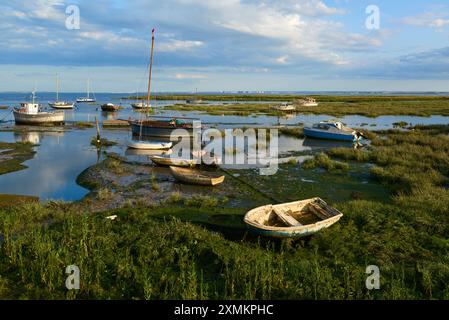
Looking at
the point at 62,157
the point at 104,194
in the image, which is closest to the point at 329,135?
the point at 62,157

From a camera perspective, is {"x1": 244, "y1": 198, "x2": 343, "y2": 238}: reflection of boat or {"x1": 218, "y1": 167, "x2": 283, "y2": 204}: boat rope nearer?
{"x1": 244, "y1": 198, "x2": 343, "y2": 238}: reflection of boat

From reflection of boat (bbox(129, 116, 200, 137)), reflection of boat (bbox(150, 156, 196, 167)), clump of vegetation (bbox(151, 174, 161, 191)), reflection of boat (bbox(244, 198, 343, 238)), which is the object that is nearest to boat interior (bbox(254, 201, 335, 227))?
reflection of boat (bbox(244, 198, 343, 238))

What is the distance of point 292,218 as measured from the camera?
12492 mm

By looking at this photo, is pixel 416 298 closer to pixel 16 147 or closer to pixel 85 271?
pixel 85 271

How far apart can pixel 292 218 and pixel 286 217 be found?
0.27 meters

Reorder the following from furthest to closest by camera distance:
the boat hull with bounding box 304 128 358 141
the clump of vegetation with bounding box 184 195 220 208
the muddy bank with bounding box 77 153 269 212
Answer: the boat hull with bounding box 304 128 358 141
the muddy bank with bounding box 77 153 269 212
the clump of vegetation with bounding box 184 195 220 208

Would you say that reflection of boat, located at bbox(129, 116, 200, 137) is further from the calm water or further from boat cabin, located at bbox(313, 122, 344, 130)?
boat cabin, located at bbox(313, 122, 344, 130)

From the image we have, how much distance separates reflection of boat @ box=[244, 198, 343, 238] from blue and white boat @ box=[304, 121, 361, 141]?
971 inches

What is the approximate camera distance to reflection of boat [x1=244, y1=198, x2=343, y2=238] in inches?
429

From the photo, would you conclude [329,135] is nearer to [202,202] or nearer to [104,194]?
[202,202]

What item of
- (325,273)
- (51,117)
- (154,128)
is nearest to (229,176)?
(325,273)

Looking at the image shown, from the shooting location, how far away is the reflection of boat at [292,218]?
10.9 m

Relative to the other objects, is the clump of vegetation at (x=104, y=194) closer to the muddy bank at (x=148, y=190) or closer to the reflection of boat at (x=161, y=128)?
the muddy bank at (x=148, y=190)

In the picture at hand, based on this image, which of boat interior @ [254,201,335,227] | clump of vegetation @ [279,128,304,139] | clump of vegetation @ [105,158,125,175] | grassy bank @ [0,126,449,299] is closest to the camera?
grassy bank @ [0,126,449,299]
